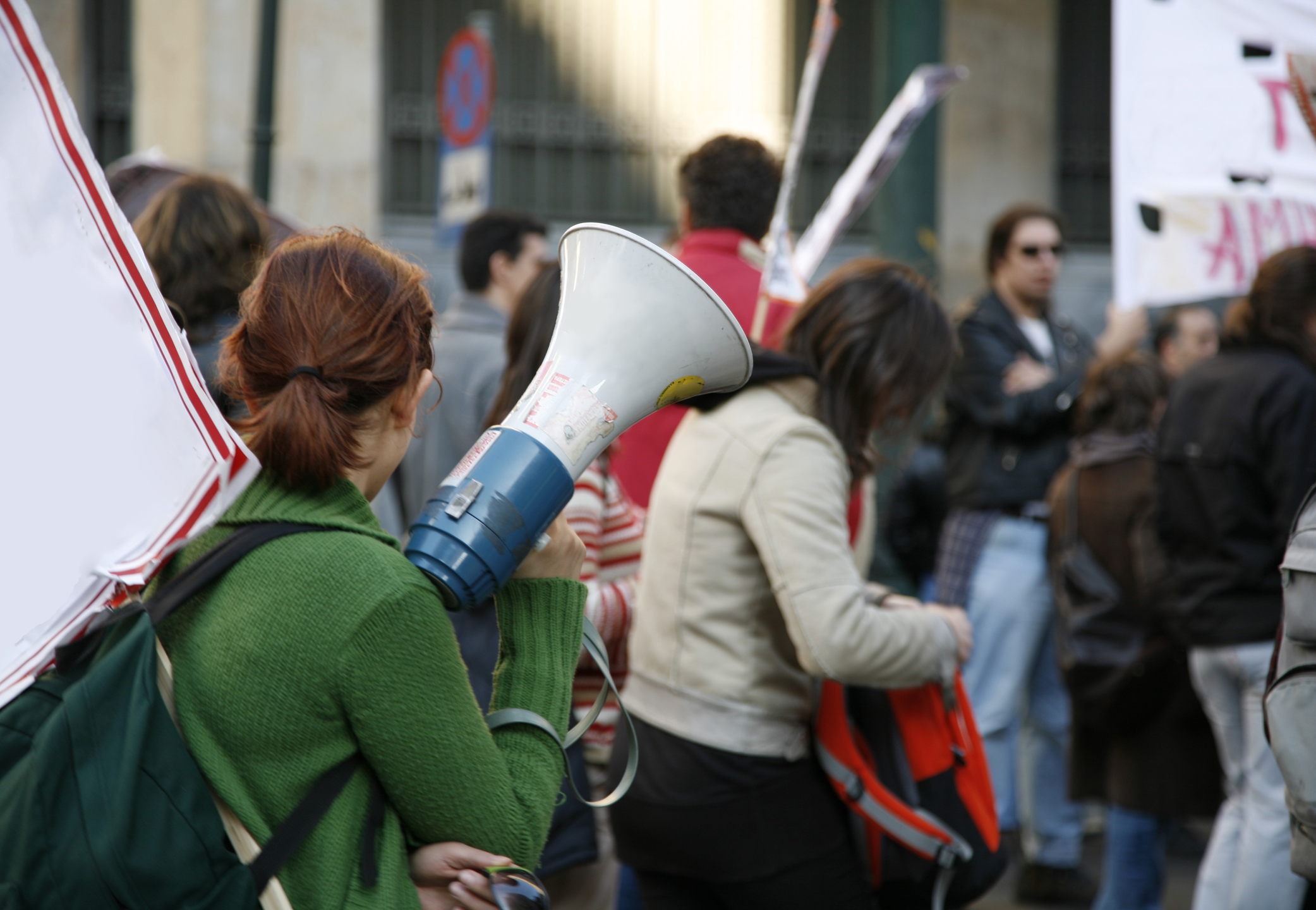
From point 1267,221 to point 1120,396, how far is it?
1.14 metres

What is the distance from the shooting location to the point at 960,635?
8.70 ft

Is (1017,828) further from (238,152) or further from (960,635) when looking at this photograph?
(238,152)

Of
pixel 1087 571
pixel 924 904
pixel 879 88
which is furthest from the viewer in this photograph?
pixel 879 88

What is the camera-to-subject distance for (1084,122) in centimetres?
1120

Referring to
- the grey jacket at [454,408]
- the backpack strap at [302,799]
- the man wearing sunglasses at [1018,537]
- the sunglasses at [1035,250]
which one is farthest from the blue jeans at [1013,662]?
the backpack strap at [302,799]

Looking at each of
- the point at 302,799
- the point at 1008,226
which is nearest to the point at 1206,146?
the point at 1008,226

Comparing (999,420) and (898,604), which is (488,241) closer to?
(999,420)

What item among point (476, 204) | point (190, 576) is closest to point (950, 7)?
point (476, 204)

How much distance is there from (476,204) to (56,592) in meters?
4.39

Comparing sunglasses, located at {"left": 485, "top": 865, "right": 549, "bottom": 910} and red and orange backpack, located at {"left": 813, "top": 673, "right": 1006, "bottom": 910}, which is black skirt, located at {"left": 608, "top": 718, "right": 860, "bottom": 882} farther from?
sunglasses, located at {"left": 485, "top": 865, "right": 549, "bottom": 910}

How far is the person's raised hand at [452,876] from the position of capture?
1579mm

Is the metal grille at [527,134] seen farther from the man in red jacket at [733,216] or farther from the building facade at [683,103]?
the man in red jacket at [733,216]

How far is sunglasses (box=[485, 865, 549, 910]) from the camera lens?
61.8 inches

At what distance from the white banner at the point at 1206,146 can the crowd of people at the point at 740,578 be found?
16 cm
